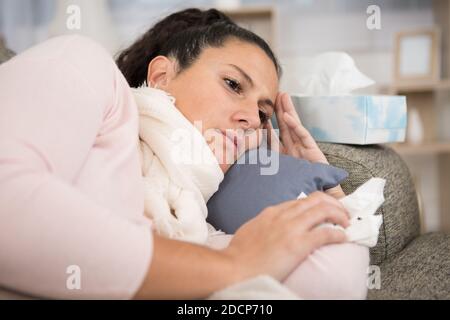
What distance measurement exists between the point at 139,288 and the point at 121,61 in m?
0.98

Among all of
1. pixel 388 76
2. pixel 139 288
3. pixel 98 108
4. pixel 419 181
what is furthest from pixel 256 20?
pixel 139 288

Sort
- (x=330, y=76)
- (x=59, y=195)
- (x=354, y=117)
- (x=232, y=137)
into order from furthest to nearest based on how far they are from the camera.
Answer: (x=330, y=76), (x=354, y=117), (x=232, y=137), (x=59, y=195)

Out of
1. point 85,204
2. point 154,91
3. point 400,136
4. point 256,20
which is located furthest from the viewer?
point 256,20

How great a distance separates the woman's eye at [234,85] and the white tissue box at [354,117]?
0.39m

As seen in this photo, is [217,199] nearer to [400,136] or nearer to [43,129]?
[43,129]

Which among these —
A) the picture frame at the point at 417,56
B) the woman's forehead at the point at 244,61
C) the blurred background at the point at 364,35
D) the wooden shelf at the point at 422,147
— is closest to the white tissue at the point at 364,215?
the woman's forehead at the point at 244,61

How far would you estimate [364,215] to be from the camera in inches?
35.9

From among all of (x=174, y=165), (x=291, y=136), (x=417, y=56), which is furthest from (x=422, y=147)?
(x=174, y=165)

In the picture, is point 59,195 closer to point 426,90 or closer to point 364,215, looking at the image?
point 364,215

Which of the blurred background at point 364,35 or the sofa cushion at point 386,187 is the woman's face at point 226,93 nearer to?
the sofa cushion at point 386,187

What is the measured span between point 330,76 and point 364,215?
26.0 inches

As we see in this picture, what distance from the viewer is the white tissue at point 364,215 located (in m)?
0.84

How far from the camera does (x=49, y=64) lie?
73 centimetres

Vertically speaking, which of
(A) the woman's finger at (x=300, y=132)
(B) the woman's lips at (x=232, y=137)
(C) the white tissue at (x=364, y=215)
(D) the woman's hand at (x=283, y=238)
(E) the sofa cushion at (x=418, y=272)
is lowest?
(E) the sofa cushion at (x=418, y=272)
